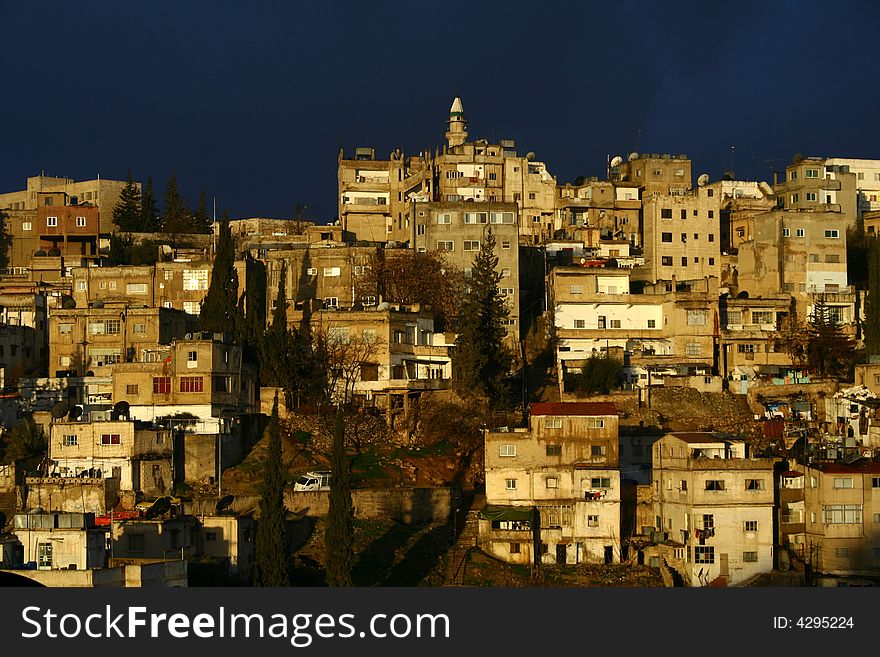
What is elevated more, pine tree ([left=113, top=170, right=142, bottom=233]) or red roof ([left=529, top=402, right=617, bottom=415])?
pine tree ([left=113, top=170, right=142, bottom=233])

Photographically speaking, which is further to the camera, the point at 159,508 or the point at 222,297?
the point at 222,297

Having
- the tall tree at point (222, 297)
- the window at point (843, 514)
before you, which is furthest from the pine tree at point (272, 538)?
the window at point (843, 514)

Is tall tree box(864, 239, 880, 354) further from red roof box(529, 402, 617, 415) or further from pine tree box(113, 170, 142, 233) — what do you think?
pine tree box(113, 170, 142, 233)

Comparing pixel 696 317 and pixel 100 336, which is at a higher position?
pixel 696 317

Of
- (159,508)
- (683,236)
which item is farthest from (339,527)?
(683,236)

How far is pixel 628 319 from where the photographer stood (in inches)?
3543

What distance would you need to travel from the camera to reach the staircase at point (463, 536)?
66.4m

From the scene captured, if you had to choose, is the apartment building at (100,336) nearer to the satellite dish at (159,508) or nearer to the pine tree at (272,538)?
the satellite dish at (159,508)

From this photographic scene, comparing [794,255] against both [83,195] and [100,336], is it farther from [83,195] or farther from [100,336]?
[83,195]

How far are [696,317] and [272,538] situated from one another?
3336 centimetres

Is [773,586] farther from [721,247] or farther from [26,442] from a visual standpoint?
Result: [721,247]

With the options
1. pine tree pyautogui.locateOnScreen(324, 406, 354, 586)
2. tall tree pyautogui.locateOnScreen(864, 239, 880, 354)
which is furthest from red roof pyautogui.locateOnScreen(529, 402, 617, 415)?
tall tree pyautogui.locateOnScreen(864, 239, 880, 354)

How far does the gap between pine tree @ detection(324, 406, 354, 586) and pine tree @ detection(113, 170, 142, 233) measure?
49406mm

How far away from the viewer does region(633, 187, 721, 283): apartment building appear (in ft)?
330
